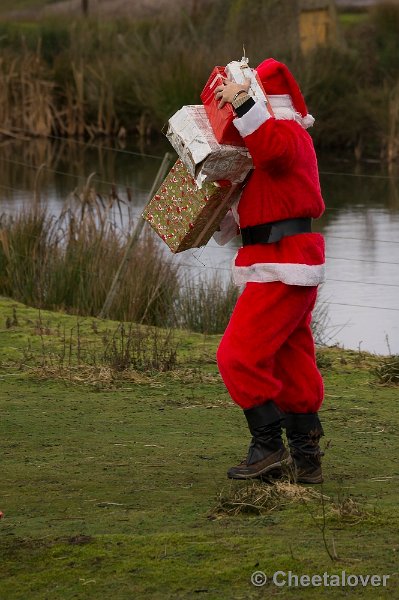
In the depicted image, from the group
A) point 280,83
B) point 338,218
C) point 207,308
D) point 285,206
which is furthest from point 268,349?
point 338,218

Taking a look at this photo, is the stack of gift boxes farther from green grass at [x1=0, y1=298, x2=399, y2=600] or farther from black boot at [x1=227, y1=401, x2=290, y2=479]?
green grass at [x1=0, y1=298, x2=399, y2=600]

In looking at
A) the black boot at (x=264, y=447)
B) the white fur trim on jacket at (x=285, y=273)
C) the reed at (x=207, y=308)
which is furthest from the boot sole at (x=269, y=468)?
the reed at (x=207, y=308)

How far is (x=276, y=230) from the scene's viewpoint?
4.83 m

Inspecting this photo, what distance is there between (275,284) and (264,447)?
0.58 metres

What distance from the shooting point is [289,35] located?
2917cm

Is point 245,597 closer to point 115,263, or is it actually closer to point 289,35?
point 115,263

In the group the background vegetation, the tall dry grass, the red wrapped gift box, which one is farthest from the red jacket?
the background vegetation

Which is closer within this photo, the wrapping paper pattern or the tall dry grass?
the wrapping paper pattern

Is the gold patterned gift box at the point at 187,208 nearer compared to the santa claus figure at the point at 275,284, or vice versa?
the santa claus figure at the point at 275,284

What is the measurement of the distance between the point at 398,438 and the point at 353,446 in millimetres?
274

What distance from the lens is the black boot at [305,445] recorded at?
5.00 meters

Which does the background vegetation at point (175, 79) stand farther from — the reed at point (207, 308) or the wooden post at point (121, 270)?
the wooden post at point (121, 270)

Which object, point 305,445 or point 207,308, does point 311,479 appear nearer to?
point 305,445

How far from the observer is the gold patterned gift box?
4.91m
